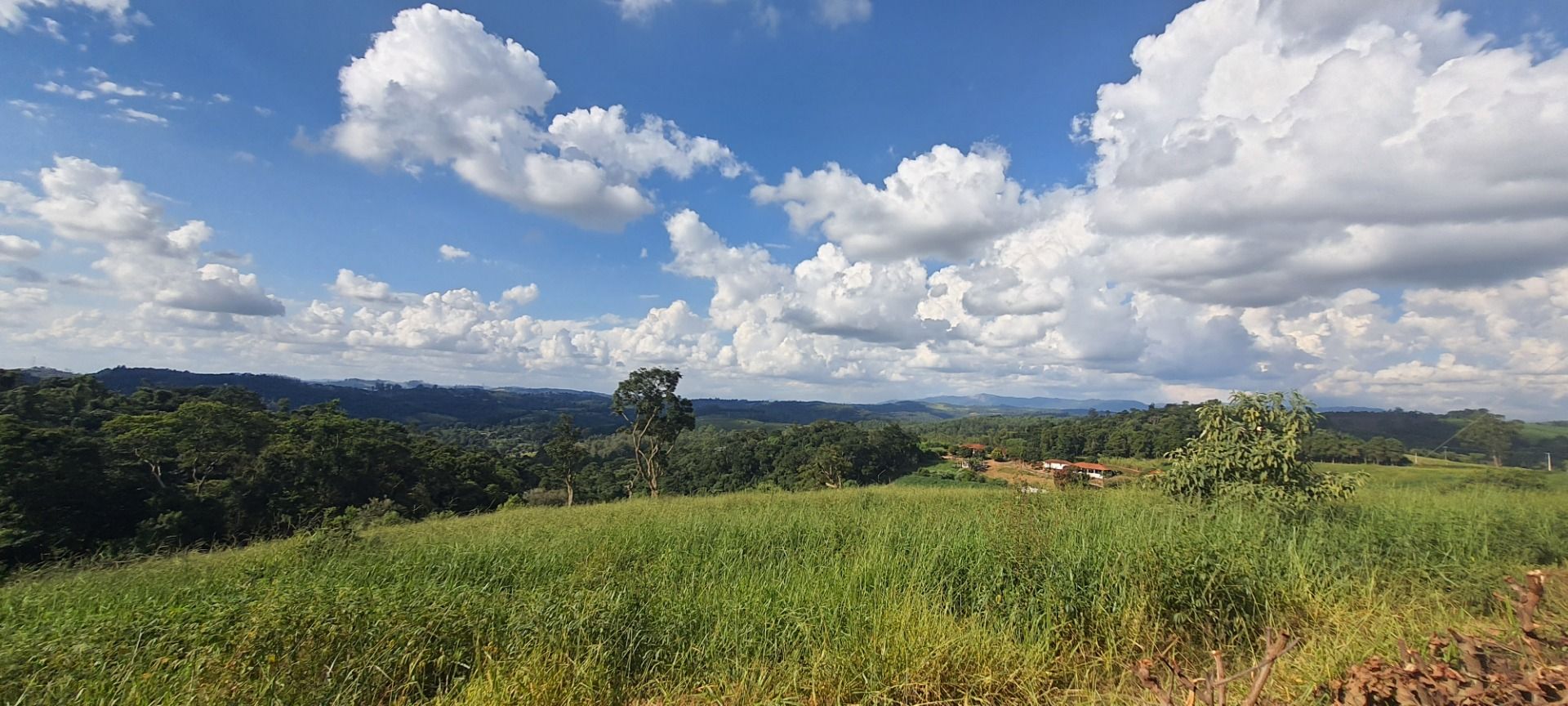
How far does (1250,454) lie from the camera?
7477 millimetres

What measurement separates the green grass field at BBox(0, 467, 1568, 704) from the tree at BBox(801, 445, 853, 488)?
29340 millimetres

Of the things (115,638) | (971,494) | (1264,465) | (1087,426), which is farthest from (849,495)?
(1087,426)

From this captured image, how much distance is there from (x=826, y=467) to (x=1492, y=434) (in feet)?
90.1

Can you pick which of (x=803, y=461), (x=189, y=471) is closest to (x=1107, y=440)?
(x=803, y=461)

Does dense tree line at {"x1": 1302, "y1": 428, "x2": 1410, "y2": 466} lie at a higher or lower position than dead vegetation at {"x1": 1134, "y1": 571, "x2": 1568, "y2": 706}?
lower

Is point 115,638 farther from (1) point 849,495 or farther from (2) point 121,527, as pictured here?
(2) point 121,527

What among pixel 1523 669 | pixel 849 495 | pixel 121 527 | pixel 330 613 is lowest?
pixel 121 527

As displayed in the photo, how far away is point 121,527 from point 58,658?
20661mm

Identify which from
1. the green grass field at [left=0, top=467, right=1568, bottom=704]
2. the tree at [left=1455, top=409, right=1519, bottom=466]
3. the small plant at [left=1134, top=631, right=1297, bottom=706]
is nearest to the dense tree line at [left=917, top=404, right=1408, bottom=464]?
the tree at [left=1455, top=409, right=1519, bottom=466]

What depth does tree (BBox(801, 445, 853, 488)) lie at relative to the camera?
1430 inches

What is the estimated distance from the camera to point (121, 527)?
17.3 m

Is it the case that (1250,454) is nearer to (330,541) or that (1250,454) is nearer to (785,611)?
(785,611)

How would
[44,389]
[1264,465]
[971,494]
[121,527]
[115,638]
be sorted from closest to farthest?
[115,638]
[1264,465]
[971,494]
[121,527]
[44,389]

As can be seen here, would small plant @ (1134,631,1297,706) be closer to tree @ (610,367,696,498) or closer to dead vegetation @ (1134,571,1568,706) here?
dead vegetation @ (1134,571,1568,706)
